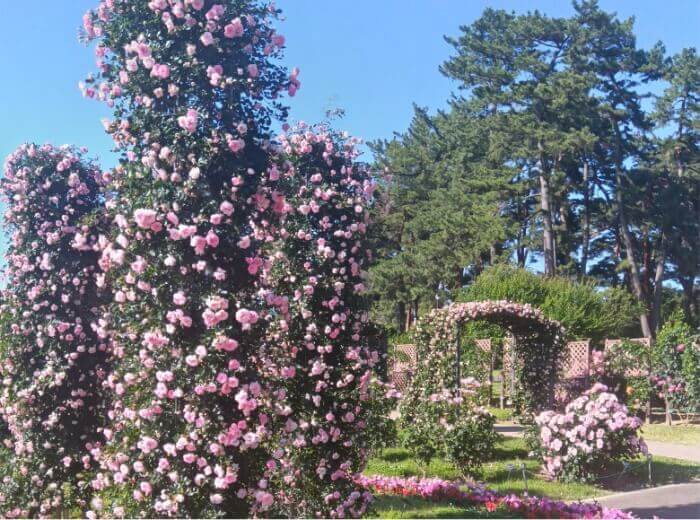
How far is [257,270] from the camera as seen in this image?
376 cm

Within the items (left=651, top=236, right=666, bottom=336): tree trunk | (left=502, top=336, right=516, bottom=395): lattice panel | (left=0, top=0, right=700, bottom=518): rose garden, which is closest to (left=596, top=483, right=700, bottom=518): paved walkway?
(left=0, top=0, right=700, bottom=518): rose garden

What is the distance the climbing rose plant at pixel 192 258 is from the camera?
11.4 feet

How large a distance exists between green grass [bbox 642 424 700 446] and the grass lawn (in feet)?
7.52

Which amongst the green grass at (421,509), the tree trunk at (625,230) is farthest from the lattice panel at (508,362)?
the tree trunk at (625,230)

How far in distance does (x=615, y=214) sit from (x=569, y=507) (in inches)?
976

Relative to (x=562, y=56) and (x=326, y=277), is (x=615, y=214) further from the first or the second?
(x=326, y=277)

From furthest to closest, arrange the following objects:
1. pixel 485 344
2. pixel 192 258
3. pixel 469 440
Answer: pixel 485 344 → pixel 469 440 → pixel 192 258

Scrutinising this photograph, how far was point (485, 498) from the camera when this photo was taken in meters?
6.37

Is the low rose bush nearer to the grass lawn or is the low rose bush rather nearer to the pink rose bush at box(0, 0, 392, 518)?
the grass lawn

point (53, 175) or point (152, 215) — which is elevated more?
point (53, 175)

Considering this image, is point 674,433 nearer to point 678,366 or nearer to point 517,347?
point 678,366

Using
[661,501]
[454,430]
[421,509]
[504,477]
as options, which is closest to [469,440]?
[454,430]

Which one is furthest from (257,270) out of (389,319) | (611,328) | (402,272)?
(389,319)

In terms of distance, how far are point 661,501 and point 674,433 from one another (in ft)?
18.2
